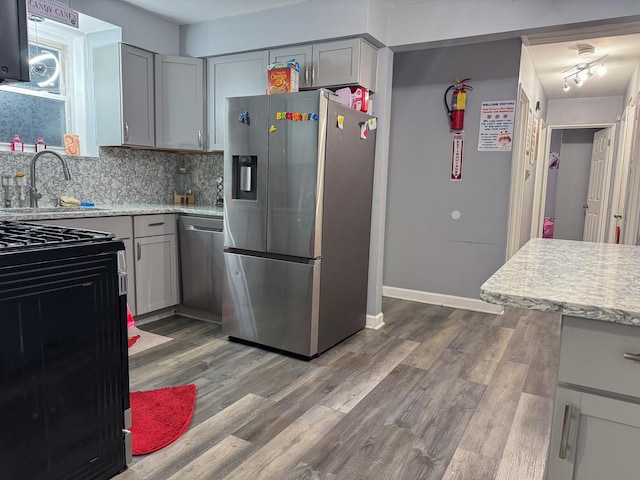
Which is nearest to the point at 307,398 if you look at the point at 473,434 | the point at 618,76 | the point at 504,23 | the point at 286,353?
the point at 286,353

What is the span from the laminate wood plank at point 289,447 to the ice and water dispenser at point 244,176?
147cm

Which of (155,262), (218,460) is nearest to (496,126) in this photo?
(155,262)

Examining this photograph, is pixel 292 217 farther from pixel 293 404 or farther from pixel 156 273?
pixel 156 273

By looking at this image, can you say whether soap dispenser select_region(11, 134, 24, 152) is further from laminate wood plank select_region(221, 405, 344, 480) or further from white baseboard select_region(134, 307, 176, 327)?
laminate wood plank select_region(221, 405, 344, 480)

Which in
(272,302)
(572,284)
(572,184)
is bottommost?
(272,302)

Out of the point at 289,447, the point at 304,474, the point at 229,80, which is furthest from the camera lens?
the point at 229,80

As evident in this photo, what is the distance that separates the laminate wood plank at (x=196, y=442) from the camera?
1.74m

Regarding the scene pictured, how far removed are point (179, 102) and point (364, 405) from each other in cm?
283

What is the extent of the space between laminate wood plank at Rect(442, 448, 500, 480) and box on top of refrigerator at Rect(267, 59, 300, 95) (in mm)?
2323

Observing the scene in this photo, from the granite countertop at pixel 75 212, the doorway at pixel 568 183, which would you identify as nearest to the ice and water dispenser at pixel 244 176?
the granite countertop at pixel 75 212

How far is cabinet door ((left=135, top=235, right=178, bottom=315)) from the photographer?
3.29 m

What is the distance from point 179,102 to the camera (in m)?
3.73

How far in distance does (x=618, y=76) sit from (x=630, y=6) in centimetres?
330

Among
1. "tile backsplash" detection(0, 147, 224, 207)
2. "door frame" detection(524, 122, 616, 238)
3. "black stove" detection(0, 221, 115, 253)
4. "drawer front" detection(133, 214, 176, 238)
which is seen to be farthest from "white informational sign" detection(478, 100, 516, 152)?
"black stove" detection(0, 221, 115, 253)
